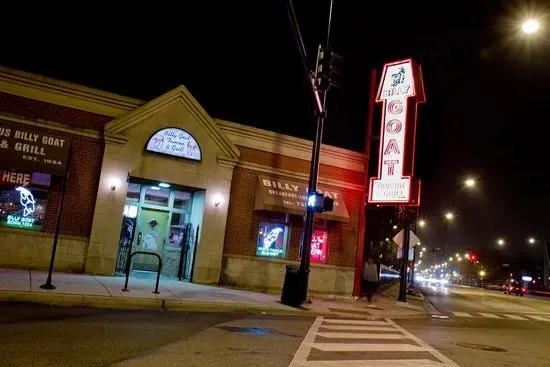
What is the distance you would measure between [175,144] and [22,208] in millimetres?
5205

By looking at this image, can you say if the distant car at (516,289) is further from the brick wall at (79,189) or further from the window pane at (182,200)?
the brick wall at (79,189)

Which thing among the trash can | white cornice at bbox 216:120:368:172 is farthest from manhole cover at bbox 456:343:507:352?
white cornice at bbox 216:120:368:172

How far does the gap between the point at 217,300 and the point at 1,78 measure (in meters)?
9.38

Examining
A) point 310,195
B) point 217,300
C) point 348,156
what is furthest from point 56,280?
point 348,156

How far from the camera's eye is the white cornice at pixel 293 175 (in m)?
19.5

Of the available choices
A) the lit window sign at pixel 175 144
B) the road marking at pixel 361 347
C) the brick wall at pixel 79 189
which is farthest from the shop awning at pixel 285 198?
the road marking at pixel 361 347

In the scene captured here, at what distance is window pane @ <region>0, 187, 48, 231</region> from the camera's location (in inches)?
637

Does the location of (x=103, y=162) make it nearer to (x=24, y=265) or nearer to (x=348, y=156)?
(x=24, y=265)

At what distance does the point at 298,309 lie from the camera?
49.2 feet

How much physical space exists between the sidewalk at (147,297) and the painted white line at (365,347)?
4769mm

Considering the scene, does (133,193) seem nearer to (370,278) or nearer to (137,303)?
(137,303)

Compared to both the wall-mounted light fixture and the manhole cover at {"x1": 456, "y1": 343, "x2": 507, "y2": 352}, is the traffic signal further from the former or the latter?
the manhole cover at {"x1": 456, "y1": 343, "x2": 507, "y2": 352}

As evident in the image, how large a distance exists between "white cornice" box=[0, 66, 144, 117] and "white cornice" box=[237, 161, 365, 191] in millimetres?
4531

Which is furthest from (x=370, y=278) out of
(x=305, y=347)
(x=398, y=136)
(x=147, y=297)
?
(x=305, y=347)
